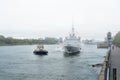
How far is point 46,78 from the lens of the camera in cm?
3036

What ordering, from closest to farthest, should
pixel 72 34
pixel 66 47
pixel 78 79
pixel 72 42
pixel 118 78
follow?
pixel 118 78 < pixel 78 79 < pixel 66 47 < pixel 72 42 < pixel 72 34

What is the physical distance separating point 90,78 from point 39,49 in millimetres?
64802

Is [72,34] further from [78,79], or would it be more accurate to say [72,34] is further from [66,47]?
[78,79]

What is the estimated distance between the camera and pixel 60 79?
97.1 ft

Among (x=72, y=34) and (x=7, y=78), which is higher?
(x=72, y=34)

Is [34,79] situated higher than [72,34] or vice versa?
[72,34]

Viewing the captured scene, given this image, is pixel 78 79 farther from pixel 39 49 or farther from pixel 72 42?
pixel 72 42

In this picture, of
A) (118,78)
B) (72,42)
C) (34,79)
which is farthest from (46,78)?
(72,42)

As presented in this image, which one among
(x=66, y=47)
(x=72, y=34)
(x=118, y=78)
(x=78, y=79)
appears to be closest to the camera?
(x=118, y=78)

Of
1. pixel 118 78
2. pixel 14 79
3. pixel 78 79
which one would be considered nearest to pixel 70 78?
pixel 78 79

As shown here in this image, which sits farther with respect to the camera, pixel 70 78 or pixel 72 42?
pixel 72 42

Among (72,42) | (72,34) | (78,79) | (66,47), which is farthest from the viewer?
(72,34)

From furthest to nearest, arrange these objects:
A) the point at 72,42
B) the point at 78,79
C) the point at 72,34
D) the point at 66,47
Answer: the point at 72,34, the point at 72,42, the point at 66,47, the point at 78,79

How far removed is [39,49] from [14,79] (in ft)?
212
